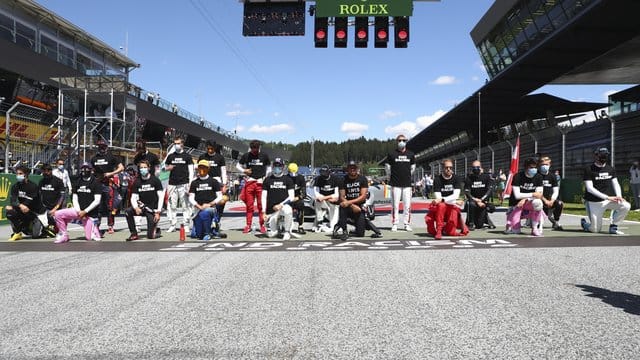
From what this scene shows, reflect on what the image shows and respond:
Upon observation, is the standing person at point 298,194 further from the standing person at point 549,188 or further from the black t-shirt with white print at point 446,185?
the standing person at point 549,188

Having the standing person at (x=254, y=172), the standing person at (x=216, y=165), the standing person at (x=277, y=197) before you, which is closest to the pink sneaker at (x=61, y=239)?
the standing person at (x=216, y=165)

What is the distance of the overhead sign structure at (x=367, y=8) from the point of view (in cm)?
1460

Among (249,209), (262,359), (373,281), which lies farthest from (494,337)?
(249,209)

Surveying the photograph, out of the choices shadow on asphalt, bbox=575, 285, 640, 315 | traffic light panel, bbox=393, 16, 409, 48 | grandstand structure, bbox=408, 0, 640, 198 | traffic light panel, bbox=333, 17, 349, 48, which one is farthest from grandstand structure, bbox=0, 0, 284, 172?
grandstand structure, bbox=408, 0, 640, 198

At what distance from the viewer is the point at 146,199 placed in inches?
364

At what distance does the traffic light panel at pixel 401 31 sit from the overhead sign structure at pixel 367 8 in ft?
0.76

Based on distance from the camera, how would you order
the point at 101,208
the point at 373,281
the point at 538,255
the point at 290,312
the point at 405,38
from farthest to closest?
1. the point at 405,38
2. the point at 101,208
3. the point at 538,255
4. the point at 373,281
5. the point at 290,312

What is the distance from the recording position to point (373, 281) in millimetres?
5102

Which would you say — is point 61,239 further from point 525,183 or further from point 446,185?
point 525,183

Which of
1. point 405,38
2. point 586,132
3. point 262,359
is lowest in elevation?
point 262,359

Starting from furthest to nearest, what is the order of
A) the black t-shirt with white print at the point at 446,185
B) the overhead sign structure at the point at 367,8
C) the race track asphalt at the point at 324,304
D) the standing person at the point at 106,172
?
1. the overhead sign structure at the point at 367,8
2. the standing person at the point at 106,172
3. the black t-shirt with white print at the point at 446,185
4. the race track asphalt at the point at 324,304

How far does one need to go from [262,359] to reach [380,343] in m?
0.78

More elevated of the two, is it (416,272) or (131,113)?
(131,113)

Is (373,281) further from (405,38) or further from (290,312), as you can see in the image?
(405,38)
